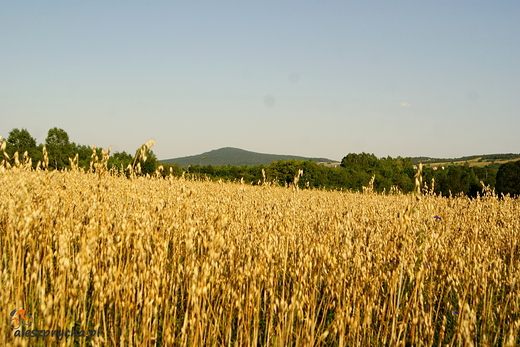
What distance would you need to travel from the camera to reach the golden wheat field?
169 cm

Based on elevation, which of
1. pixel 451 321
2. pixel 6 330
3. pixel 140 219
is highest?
pixel 140 219

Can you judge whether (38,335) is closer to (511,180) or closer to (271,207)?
(271,207)

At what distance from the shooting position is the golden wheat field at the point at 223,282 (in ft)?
5.54

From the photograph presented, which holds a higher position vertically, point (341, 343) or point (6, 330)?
point (6, 330)

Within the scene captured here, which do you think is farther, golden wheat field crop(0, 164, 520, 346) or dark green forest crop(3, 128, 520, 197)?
dark green forest crop(3, 128, 520, 197)

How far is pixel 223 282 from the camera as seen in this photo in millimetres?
2207

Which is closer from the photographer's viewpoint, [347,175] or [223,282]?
[223,282]

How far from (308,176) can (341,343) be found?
65.0ft

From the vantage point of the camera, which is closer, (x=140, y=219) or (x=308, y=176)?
(x=140, y=219)

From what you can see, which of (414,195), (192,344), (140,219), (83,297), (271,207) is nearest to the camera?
(83,297)

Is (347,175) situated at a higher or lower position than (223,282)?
higher

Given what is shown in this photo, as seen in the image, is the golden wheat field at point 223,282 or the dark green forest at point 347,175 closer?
the golden wheat field at point 223,282

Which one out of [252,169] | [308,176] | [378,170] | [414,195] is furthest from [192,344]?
[378,170]

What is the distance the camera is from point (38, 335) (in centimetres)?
165
